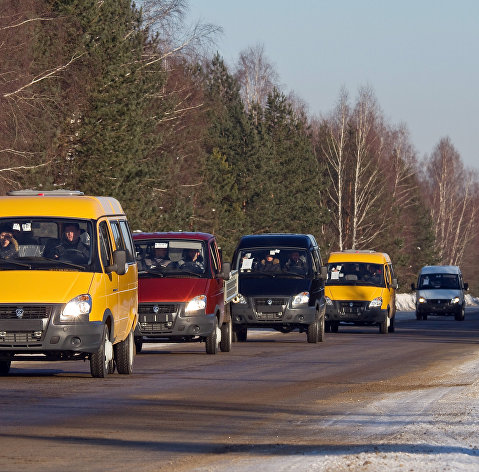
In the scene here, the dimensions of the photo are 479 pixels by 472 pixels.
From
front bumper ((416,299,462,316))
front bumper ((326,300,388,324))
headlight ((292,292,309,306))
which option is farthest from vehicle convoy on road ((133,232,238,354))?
front bumper ((416,299,462,316))

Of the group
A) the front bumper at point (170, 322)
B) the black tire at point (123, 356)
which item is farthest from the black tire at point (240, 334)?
the black tire at point (123, 356)

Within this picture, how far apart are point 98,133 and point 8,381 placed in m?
31.3

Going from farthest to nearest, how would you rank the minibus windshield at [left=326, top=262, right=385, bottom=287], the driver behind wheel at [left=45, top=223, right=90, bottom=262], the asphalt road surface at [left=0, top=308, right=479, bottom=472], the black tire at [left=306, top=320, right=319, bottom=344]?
the minibus windshield at [left=326, top=262, right=385, bottom=287] < the black tire at [left=306, top=320, right=319, bottom=344] < the driver behind wheel at [left=45, top=223, right=90, bottom=262] < the asphalt road surface at [left=0, top=308, right=479, bottom=472]

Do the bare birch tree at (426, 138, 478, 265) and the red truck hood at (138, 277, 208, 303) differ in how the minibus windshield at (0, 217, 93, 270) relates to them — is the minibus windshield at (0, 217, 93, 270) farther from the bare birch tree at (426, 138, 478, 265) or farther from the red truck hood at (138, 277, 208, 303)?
the bare birch tree at (426, 138, 478, 265)

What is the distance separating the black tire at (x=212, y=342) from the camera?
2353 cm

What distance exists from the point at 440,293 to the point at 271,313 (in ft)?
101

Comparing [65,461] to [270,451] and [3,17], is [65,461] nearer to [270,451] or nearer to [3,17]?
[270,451]

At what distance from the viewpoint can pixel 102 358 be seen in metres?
17.3

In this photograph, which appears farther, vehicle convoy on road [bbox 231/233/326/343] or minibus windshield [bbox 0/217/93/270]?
vehicle convoy on road [bbox 231/233/326/343]

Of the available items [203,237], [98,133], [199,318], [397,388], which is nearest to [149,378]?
[397,388]

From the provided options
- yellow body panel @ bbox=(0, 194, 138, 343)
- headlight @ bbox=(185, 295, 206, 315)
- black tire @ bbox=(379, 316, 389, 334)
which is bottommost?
black tire @ bbox=(379, 316, 389, 334)

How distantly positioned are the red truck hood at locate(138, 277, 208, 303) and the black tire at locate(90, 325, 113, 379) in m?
5.20

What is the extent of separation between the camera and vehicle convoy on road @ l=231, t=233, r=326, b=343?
1116 inches

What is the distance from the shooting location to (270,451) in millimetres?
10242
